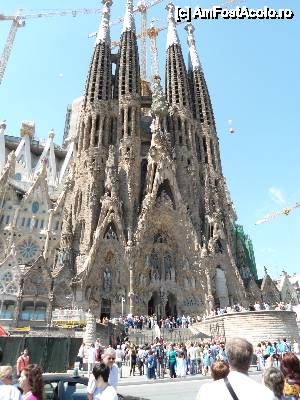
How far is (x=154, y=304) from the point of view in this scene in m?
36.1

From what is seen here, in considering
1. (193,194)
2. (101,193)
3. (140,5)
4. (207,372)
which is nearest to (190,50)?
(140,5)

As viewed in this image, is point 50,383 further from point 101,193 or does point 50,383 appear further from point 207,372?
point 101,193

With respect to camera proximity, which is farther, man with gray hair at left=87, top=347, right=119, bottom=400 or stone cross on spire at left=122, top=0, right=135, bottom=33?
stone cross on spire at left=122, top=0, right=135, bottom=33

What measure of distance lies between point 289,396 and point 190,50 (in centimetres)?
5871

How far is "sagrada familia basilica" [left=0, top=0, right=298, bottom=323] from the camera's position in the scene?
106 ft

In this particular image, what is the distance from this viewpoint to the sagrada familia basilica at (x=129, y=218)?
106 ft

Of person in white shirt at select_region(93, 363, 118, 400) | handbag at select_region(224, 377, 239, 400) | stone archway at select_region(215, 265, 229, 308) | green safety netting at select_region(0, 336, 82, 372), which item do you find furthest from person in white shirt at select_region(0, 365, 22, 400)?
stone archway at select_region(215, 265, 229, 308)

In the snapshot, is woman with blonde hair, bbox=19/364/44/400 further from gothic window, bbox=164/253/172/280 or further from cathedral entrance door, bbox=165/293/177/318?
cathedral entrance door, bbox=165/293/177/318

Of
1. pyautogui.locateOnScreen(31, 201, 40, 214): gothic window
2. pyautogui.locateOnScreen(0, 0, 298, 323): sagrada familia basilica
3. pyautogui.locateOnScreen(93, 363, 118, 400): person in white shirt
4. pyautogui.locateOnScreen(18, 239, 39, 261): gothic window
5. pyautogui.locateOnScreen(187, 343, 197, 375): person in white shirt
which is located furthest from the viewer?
pyautogui.locateOnScreen(31, 201, 40, 214): gothic window

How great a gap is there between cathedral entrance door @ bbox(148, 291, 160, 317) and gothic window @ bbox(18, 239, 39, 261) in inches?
543

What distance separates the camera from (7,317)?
1110 inches

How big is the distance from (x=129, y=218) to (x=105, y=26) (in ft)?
99.9

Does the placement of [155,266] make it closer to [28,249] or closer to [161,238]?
[161,238]

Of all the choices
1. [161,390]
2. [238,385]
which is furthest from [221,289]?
[238,385]
